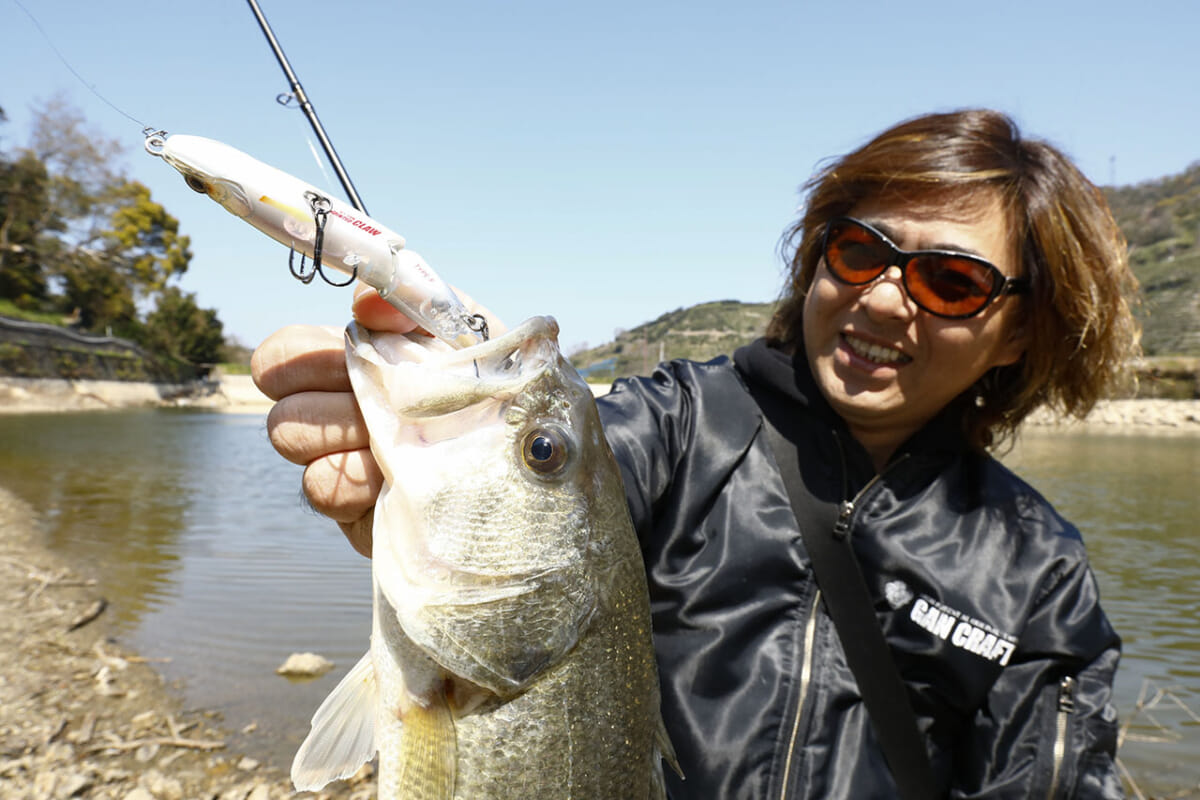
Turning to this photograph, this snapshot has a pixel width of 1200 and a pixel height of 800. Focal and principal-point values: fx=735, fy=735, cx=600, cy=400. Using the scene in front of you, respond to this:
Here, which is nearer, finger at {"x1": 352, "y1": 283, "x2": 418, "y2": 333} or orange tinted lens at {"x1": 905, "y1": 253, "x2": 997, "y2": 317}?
finger at {"x1": 352, "y1": 283, "x2": 418, "y2": 333}

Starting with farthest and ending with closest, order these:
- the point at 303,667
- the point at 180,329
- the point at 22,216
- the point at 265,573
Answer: the point at 180,329 < the point at 22,216 < the point at 265,573 < the point at 303,667

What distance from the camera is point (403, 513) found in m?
1.35

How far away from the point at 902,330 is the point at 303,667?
5422 millimetres

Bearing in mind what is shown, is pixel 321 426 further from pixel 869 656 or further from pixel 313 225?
pixel 869 656

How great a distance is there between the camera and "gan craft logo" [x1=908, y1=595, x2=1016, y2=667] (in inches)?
89.5

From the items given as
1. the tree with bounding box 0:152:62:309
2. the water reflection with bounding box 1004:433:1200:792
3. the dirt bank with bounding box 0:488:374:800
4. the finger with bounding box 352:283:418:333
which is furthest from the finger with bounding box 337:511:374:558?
the tree with bounding box 0:152:62:309

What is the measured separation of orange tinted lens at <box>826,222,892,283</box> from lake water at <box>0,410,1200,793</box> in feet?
5.64

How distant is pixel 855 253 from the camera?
2.50 m

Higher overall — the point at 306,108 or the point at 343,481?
the point at 306,108

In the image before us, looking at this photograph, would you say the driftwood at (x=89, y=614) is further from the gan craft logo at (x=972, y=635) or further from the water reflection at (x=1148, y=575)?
the water reflection at (x=1148, y=575)

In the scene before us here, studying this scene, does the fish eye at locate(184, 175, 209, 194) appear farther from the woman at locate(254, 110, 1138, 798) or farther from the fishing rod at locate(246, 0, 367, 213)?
the woman at locate(254, 110, 1138, 798)

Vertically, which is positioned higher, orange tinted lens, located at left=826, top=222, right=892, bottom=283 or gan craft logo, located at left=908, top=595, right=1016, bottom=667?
orange tinted lens, located at left=826, top=222, right=892, bottom=283

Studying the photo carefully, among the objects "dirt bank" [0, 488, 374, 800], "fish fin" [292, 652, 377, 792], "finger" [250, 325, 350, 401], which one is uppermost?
"finger" [250, 325, 350, 401]

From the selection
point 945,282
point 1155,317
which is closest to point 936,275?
point 945,282
